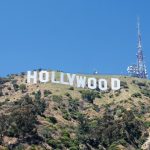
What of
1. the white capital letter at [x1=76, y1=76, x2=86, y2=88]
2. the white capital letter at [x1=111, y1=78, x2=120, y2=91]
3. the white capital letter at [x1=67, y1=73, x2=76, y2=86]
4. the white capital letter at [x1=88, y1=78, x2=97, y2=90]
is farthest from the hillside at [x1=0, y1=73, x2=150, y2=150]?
the white capital letter at [x1=88, y1=78, x2=97, y2=90]

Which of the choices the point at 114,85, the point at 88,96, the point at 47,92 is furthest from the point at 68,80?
the point at 114,85

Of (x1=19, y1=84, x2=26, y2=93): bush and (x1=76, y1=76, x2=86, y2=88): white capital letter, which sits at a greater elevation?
(x1=76, y1=76, x2=86, y2=88): white capital letter

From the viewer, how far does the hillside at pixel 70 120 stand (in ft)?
361

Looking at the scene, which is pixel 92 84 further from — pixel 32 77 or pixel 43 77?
pixel 32 77

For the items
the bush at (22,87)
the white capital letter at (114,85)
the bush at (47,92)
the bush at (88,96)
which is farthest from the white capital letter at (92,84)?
the bush at (22,87)

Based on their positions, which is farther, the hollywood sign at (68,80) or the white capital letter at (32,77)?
the hollywood sign at (68,80)

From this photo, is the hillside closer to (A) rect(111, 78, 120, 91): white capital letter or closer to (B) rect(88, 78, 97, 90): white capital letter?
(A) rect(111, 78, 120, 91): white capital letter

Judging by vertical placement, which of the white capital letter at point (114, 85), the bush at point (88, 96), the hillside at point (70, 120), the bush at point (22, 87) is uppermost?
the white capital letter at point (114, 85)

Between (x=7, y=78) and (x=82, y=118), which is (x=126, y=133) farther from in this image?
(x=7, y=78)

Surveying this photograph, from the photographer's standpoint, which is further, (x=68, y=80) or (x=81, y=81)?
(x=81, y=81)

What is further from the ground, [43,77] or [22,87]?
[43,77]

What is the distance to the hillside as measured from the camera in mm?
110000

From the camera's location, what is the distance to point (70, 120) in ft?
443

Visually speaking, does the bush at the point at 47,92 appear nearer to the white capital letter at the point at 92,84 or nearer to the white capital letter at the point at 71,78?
the white capital letter at the point at 71,78
